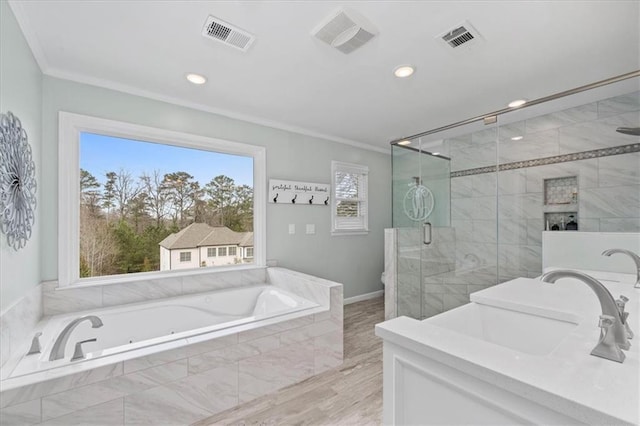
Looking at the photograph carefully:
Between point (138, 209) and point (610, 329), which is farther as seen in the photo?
point (138, 209)

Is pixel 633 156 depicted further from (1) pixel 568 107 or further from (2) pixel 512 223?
(2) pixel 512 223

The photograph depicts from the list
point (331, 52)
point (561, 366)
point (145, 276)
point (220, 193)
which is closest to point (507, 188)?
point (331, 52)

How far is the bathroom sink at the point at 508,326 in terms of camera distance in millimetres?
1180

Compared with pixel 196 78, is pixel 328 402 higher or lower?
lower

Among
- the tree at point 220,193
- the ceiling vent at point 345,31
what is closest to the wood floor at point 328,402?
the tree at point 220,193

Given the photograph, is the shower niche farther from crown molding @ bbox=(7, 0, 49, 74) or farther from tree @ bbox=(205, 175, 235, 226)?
crown molding @ bbox=(7, 0, 49, 74)

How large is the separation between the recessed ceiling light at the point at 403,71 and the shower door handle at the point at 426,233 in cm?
170

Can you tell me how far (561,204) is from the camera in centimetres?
242

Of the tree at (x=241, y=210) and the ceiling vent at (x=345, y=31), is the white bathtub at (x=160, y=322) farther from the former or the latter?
the ceiling vent at (x=345, y=31)

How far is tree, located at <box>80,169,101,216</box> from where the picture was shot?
241 cm

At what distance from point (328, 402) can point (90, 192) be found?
2.68m

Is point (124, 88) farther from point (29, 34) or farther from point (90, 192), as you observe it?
point (90, 192)

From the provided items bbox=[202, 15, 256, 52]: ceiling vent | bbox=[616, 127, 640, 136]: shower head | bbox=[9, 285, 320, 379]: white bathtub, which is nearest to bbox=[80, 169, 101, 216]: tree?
bbox=[9, 285, 320, 379]: white bathtub

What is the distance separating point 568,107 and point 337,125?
88.8 inches
